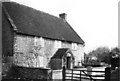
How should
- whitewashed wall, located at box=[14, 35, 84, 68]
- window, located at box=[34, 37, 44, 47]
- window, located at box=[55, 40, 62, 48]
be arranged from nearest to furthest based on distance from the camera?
whitewashed wall, located at box=[14, 35, 84, 68] → window, located at box=[34, 37, 44, 47] → window, located at box=[55, 40, 62, 48]

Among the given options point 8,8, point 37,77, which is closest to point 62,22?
point 8,8

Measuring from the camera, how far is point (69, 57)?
1394 inches

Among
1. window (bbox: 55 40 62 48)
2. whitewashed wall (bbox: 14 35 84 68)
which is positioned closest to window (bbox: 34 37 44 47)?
whitewashed wall (bbox: 14 35 84 68)

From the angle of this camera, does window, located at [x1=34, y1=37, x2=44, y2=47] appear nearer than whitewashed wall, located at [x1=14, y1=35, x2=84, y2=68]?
No

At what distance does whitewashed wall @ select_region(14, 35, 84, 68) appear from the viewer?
28033 millimetres

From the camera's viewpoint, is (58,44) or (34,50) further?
(58,44)

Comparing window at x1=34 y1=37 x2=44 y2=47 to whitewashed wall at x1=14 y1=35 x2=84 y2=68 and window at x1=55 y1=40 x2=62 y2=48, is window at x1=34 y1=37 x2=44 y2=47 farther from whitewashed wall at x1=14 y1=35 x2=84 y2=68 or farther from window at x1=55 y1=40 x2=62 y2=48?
window at x1=55 y1=40 x2=62 y2=48

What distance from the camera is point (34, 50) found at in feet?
101

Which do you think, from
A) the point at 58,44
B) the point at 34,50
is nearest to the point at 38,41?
the point at 34,50

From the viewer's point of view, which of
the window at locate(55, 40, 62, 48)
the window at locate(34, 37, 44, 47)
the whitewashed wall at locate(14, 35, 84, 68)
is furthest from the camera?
the window at locate(55, 40, 62, 48)

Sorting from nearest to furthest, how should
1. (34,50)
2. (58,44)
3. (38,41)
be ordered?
(34,50)
(38,41)
(58,44)

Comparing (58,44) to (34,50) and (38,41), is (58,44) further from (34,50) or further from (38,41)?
(34,50)

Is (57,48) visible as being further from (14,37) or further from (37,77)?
(37,77)

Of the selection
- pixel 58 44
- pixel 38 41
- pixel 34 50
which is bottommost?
pixel 34 50
